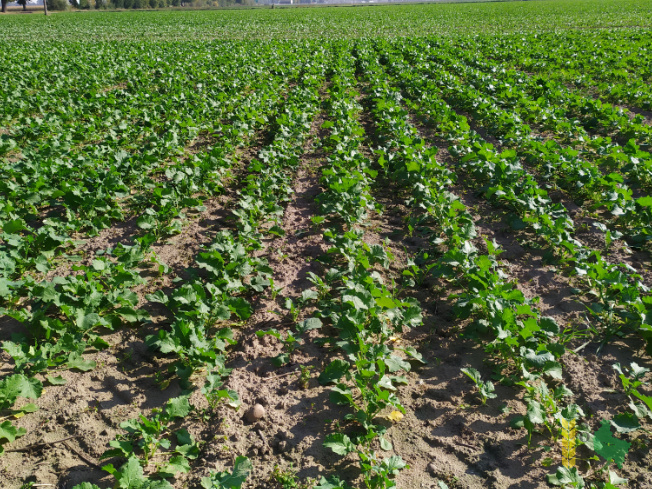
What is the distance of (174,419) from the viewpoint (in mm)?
3213

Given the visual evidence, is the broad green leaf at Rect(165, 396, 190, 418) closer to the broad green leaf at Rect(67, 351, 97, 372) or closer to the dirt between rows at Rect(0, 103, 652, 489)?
the dirt between rows at Rect(0, 103, 652, 489)

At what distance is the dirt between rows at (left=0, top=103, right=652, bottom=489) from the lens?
9.27ft

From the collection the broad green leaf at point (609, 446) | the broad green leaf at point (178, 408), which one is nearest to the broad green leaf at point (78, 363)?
the broad green leaf at point (178, 408)

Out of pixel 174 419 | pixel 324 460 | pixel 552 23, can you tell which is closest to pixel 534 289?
pixel 324 460

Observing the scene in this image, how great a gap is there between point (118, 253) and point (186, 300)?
1.32 meters

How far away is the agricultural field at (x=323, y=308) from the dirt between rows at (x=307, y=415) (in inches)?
0.6

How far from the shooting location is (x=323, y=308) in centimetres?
431

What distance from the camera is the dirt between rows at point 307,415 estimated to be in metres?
2.82

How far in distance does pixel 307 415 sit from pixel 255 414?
0.40m

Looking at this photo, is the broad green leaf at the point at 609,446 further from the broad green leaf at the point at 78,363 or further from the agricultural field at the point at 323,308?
the broad green leaf at the point at 78,363

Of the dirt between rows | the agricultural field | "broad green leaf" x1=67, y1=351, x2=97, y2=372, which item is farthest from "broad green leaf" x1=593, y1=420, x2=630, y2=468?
"broad green leaf" x1=67, y1=351, x2=97, y2=372

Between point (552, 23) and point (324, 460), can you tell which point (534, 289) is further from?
point (552, 23)

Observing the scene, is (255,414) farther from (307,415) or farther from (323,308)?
(323,308)

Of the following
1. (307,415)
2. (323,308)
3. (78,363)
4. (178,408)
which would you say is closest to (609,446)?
(307,415)
